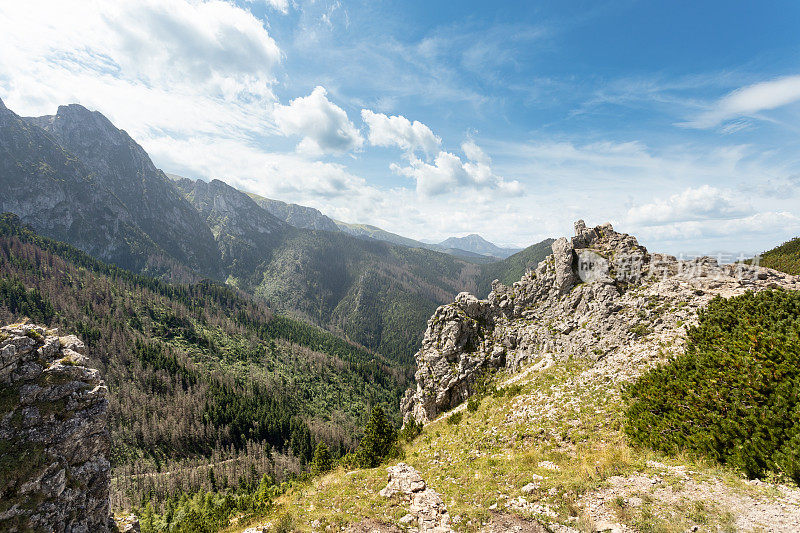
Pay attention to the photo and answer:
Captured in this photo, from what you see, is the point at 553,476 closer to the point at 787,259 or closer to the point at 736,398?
the point at 736,398

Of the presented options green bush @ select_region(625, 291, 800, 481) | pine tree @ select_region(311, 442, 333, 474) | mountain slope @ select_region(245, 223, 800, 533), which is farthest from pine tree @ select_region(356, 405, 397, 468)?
green bush @ select_region(625, 291, 800, 481)

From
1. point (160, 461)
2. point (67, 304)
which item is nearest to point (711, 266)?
point (160, 461)

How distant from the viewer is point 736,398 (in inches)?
715

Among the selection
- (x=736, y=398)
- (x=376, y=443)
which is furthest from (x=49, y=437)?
(x=736, y=398)

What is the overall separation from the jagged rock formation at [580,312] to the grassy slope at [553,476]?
859cm

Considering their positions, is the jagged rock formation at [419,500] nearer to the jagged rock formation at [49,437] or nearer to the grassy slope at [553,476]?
the grassy slope at [553,476]

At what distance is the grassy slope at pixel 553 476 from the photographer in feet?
46.3

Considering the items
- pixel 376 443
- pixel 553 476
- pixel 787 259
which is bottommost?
pixel 376 443

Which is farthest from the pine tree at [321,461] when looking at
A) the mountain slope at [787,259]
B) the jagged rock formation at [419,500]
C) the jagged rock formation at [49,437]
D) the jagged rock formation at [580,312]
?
the mountain slope at [787,259]

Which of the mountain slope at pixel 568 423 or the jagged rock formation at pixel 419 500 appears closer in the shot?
the mountain slope at pixel 568 423

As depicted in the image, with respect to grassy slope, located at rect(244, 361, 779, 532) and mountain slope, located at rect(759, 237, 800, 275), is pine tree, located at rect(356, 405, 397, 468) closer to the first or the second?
grassy slope, located at rect(244, 361, 779, 532)

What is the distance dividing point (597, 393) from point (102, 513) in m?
49.0

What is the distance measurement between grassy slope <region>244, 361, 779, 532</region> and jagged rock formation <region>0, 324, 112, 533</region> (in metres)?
18.4

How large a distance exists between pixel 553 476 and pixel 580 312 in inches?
1419
